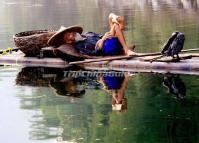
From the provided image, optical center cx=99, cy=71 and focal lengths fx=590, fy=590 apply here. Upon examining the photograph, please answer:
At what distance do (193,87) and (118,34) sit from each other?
133 inches

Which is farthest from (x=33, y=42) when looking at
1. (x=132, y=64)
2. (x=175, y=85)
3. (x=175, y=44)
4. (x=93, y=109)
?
(x=93, y=109)

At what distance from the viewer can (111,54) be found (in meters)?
14.0

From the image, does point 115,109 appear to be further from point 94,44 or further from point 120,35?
point 94,44

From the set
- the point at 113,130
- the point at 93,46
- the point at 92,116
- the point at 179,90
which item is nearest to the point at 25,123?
the point at 92,116

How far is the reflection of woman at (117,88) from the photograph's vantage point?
10070 millimetres

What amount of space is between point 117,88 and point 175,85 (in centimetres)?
112

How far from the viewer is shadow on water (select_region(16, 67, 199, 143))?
8.38 meters

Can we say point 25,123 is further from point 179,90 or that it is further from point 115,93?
point 179,90

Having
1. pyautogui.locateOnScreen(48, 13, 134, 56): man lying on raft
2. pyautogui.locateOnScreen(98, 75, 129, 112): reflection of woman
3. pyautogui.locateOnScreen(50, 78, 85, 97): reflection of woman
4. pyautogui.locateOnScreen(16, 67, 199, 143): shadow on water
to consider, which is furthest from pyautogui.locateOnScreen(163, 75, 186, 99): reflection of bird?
pyautogui.locateOnScreen(48, 13, 134, 56): man lying on raft

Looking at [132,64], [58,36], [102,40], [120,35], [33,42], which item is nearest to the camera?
[132,64]

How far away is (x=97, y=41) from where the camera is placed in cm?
1442

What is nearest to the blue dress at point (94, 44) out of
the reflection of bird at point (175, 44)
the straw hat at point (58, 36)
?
the straw hat at point (58, 36)

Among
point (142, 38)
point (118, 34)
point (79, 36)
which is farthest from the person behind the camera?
point (142, 38)

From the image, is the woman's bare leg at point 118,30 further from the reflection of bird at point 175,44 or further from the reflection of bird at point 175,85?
the reflection of bird at point 175,85
